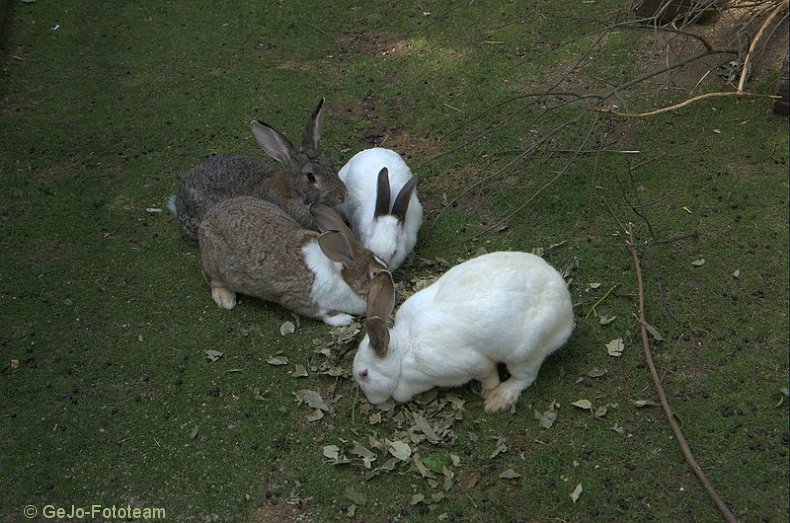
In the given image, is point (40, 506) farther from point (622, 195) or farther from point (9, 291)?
point (622, 195)

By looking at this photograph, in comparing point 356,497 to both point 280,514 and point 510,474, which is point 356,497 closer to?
point 280,514

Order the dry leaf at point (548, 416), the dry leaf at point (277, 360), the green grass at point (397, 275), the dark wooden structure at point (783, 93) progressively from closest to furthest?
the green grass at point (397, 275)
the dry leaf at point (548, 416)
the dry leaf at point (277, 360)
the dark wooden structure at point (783, 93)

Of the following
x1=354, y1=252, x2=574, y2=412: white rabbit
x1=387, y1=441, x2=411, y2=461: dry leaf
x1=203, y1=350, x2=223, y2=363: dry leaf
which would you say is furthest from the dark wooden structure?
x1=203, y1=350, x2=223, y2=363: dry leaf

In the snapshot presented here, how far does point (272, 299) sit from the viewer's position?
4.15 meters

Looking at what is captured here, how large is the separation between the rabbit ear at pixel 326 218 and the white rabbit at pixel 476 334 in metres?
0.72

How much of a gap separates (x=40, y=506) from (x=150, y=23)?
183 inches

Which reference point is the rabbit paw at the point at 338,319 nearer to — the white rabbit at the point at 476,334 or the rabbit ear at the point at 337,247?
the rabbit ear at the point at 337,247

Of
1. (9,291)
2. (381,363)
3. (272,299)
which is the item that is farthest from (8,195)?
(381,363)

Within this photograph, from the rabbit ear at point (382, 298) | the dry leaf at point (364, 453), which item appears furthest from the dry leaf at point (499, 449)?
the rabbit ear at point (382, 298)

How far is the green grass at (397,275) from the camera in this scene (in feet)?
10.6

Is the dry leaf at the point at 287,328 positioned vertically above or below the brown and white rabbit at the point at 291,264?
below

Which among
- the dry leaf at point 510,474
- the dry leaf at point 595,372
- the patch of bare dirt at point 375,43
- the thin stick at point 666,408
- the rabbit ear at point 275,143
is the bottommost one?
the dry leaf at point 510,474

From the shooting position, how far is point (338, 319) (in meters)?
4.07

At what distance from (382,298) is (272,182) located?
146 cm
